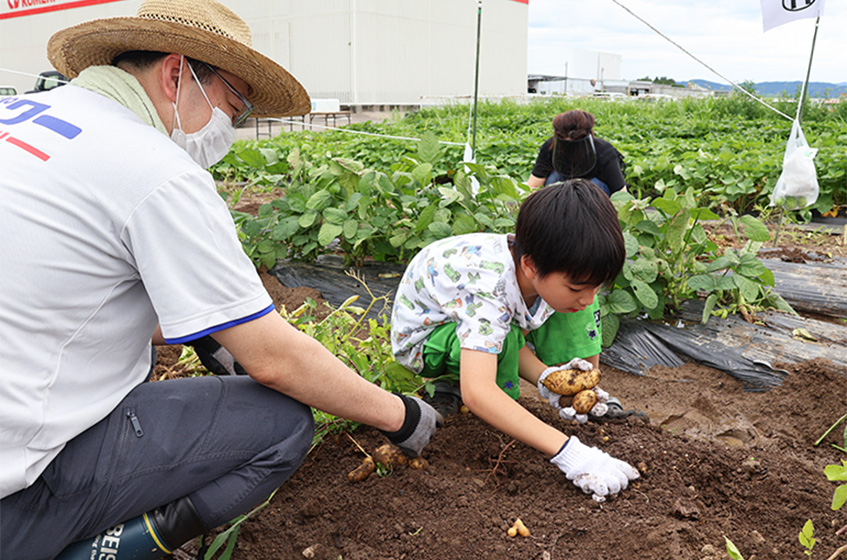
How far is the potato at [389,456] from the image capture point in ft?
5.42

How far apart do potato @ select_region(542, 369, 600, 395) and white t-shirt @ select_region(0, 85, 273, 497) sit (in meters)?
0.97

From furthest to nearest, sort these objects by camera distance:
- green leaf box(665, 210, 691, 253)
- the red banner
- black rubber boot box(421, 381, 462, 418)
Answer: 1. the red banner
2. green leaf box(665, 210, 691, 253)
3. black rubber boot box(421, 381, 462, 418)

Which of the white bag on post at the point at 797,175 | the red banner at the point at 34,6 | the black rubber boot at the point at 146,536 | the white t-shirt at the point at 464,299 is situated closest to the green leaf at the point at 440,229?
the white t-shirt at the point at 464,299

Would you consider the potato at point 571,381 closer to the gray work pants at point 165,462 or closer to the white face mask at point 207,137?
the gray work pants at point 165,462

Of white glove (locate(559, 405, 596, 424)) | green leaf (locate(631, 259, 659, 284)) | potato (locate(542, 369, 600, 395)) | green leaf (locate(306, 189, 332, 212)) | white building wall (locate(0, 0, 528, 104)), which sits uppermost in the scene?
white building wall (locate(0, 0, 528, 104))

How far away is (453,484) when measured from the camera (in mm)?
1600

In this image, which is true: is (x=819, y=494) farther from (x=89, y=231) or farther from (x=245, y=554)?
(x=89, y=231)

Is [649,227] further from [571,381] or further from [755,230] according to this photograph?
[571,381]

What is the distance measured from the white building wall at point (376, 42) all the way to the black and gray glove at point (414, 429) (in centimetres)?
1775

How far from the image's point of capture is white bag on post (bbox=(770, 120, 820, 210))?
3.64 m

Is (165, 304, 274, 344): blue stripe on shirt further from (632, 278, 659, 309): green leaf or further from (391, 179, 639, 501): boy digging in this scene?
(632, 278, 659, 309): green leaf

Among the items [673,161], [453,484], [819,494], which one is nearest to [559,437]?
[453,484]

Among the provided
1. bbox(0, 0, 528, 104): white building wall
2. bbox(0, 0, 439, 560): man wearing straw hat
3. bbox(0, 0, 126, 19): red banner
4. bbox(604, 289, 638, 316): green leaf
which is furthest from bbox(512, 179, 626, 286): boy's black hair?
bbox(0, 0, 126, 19): red banner

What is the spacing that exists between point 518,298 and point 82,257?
41.0 inches
